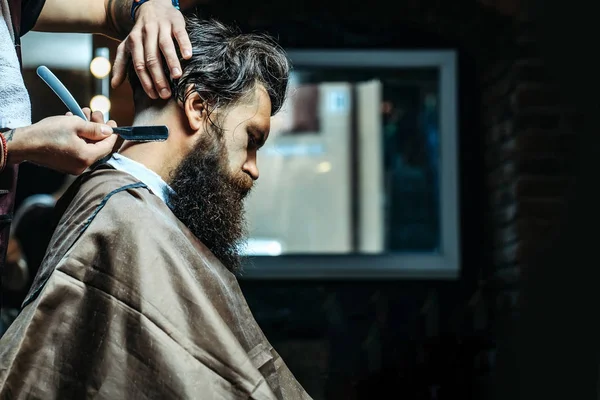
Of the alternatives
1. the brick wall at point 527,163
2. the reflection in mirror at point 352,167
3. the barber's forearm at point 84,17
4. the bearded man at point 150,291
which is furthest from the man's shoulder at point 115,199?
the reflection in mirror at point 352,167

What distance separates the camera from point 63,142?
154 cm

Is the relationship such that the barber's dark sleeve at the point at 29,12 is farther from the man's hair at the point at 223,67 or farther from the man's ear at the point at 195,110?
the man's ear at the point at 195,110

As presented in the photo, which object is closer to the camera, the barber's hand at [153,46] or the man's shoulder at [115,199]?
the man's shoulder at [115,199]

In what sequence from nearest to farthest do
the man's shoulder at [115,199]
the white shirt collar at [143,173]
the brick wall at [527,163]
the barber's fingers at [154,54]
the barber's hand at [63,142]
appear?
1. the barber's hand at [63,142]
2. the man's shoulder at [115,199]
3. the barber's fingers at [154,54]
4. the white shirt collar at [143,173]
5. the brick wall at [527,163]

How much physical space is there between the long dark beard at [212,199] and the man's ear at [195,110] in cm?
4

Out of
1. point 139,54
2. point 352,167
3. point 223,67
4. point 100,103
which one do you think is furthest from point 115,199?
point 352,167

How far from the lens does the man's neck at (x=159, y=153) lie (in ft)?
6.23

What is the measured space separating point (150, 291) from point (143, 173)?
0.36 meters

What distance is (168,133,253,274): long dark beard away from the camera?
1892mm

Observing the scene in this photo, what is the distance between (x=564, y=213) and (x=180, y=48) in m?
2.24

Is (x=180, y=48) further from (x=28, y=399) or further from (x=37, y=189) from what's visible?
(x=37, y=189)

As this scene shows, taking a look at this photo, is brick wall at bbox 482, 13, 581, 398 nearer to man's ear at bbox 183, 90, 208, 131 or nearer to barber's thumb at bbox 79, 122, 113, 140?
man's ear at bbox 183, 90, 208, 131

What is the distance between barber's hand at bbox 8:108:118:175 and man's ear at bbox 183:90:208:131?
0.35 meters

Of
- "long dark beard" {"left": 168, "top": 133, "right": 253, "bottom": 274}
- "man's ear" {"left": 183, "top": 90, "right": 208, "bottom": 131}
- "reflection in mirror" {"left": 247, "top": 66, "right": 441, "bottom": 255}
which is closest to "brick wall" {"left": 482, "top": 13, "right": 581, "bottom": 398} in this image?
"reflection in mirror" {"left": 247, "top": 66, "right": 441, "bottom": 255}
